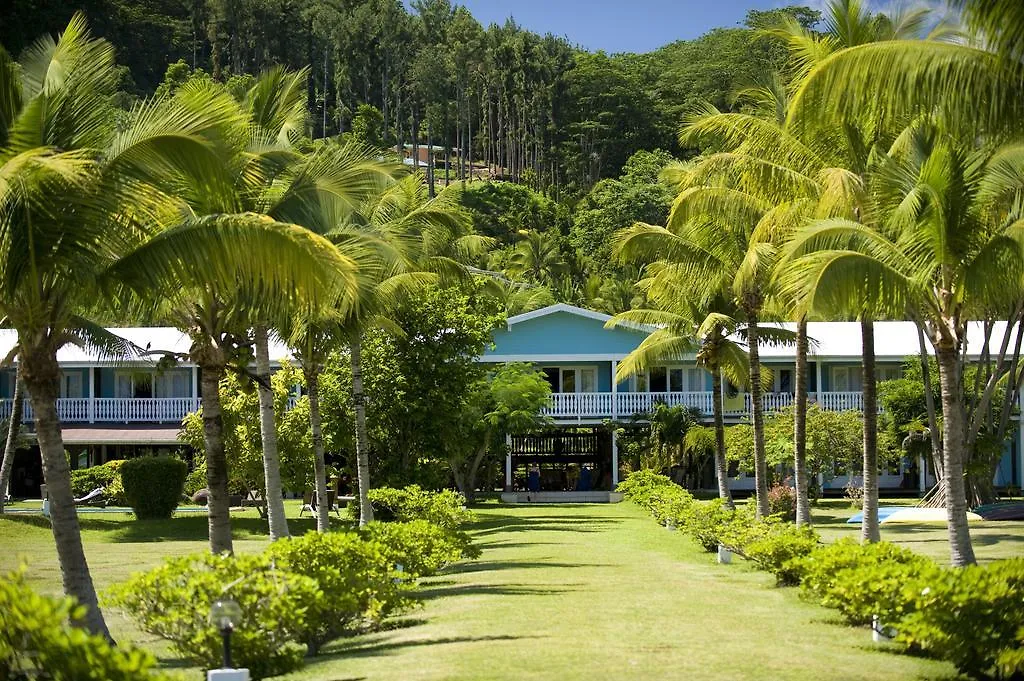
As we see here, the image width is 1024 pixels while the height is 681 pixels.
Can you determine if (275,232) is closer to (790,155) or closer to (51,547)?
(790,155)

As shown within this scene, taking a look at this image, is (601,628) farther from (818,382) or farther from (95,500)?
(818,382)

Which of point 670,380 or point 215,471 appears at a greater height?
point 670,380

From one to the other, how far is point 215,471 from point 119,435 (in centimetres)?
3133

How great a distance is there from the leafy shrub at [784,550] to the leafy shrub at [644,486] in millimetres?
15196

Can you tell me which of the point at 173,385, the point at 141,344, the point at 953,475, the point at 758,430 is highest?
the point at 141,344

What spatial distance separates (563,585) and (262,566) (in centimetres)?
632

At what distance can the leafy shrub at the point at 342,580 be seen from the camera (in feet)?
43.8

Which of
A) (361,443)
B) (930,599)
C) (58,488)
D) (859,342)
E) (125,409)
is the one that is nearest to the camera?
(930,599)

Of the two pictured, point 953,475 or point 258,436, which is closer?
point 953,475

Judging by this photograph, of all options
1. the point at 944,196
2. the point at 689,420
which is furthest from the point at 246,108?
the point at 689,420

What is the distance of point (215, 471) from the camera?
1823 cm

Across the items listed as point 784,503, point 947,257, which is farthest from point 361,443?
point 947,257

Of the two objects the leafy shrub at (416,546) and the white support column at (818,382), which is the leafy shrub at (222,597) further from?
the white support column at (818,382)

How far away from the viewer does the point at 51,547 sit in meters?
28.2
